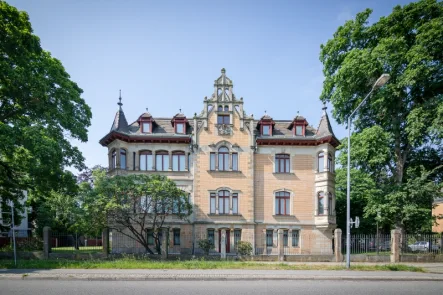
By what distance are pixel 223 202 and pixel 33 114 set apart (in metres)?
15.8

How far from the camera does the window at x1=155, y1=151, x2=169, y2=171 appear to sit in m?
26.6

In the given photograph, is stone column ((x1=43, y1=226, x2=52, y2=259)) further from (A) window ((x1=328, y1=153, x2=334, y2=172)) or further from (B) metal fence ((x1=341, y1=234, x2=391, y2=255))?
(A) window ((x1=328, y1=153, x2=334, y2=172))

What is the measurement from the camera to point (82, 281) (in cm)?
1215

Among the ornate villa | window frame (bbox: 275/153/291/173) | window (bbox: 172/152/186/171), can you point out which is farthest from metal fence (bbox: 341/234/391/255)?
window (bbox: 172/152/186/171)

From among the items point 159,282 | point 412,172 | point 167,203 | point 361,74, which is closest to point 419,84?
point 361,74

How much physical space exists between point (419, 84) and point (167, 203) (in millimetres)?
21595

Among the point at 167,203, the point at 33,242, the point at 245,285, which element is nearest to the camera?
the point at 245,285

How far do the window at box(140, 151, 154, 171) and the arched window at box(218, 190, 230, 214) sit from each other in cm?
663

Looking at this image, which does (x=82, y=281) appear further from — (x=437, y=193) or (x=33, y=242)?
(x=437, y=193)

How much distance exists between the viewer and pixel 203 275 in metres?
12.8

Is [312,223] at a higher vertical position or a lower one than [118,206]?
lower

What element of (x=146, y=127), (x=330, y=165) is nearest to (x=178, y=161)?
(x=146, y=127)

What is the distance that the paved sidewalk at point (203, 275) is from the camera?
12.5m

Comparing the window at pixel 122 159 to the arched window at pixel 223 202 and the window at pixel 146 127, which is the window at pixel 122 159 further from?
the arched window at pixel 223 202
